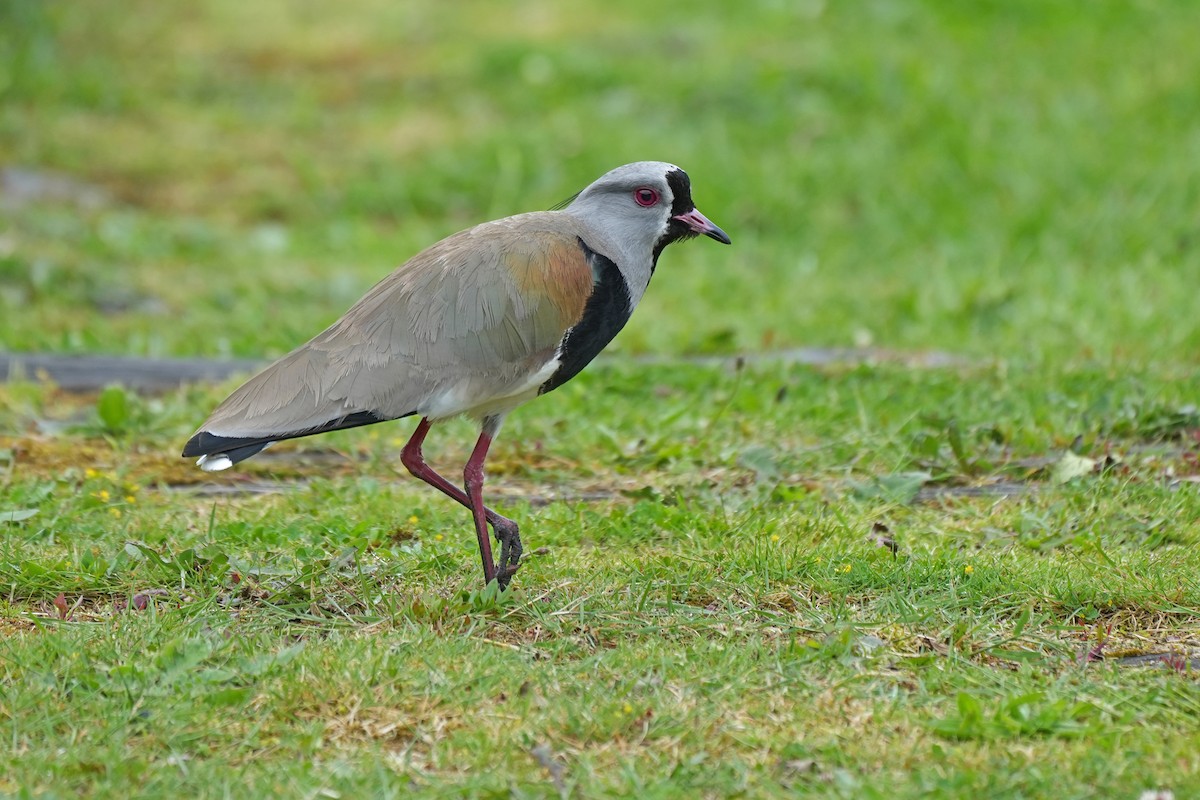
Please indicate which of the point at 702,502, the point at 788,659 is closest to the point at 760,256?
the point at 702,502

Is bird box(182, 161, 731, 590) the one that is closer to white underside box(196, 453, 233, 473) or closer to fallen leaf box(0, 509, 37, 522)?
white underside box(196, 453, 233, 473)

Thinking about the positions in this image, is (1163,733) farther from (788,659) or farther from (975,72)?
(975,72)

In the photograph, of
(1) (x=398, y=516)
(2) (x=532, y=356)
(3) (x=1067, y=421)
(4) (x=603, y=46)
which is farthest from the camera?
(4) (x=603, y=46)

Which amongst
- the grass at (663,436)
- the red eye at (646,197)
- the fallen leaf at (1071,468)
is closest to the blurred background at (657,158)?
the grass at (663,436)

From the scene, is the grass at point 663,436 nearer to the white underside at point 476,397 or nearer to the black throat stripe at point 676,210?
the white underside at point 476,397

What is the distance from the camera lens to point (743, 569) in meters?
4.84

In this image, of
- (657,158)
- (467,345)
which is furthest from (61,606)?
(657,158)

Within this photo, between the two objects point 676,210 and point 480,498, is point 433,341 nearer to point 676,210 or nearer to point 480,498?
point 480,498

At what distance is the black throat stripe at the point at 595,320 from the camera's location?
4797 millimetres

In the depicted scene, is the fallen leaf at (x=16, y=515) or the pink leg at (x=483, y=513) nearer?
the pink leg at (x=483, y=513)

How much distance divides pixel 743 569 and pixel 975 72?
8.11 meters

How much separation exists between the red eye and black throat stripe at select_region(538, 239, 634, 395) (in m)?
0.27

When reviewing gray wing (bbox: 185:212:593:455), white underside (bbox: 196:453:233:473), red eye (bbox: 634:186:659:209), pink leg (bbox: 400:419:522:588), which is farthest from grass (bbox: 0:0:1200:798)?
red eye (bbox: 634:186:659:209)

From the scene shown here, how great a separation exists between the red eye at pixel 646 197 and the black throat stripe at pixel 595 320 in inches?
10.8
